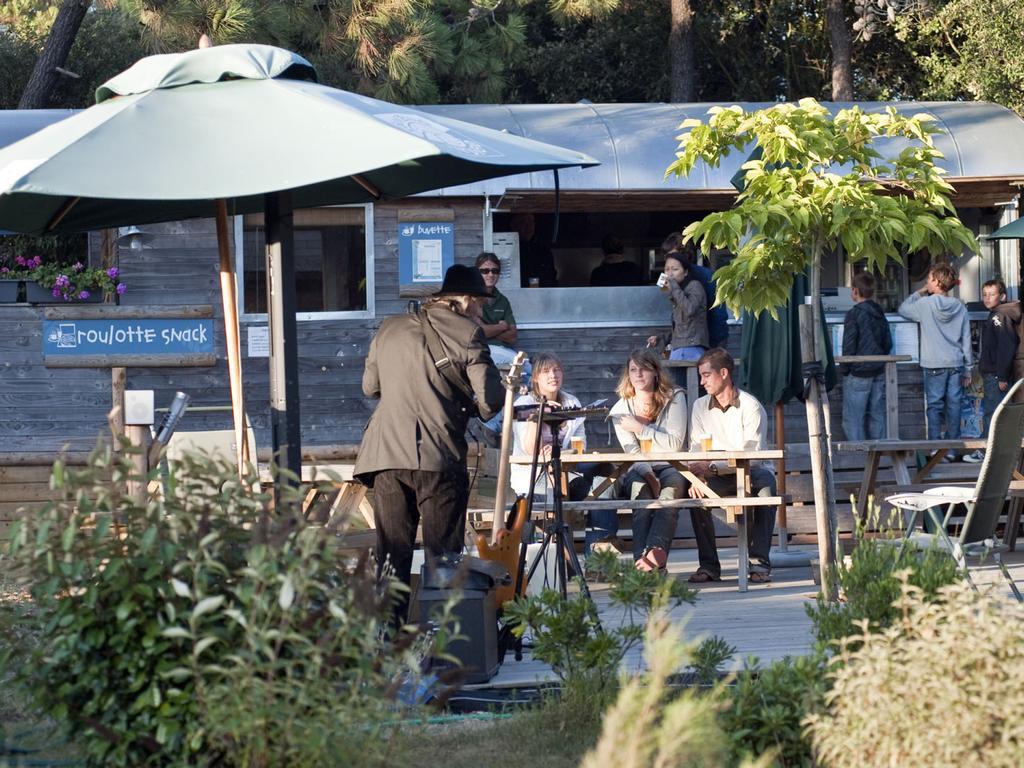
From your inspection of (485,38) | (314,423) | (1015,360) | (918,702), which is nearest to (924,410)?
(1015,360)

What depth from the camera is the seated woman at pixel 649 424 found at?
A: 7844 millimetres

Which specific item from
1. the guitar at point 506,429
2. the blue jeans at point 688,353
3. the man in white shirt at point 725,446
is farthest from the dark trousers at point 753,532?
the blue jeans at point 688,353

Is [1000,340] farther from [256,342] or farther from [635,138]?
[256,342]

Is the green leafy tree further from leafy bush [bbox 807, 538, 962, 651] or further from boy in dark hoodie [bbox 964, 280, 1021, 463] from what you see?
boy in dark hoodie [bbox 964, 280, 1021, 463]

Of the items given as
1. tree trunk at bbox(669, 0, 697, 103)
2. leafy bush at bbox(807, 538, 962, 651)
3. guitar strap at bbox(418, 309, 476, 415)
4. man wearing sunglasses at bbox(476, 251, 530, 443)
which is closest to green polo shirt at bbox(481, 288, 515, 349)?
man wearing sunglasses at bbox(476, 251, 530, 443)

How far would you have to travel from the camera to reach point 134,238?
10.6 metres

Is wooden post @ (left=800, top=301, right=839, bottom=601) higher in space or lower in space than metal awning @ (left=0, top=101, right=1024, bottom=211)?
lower

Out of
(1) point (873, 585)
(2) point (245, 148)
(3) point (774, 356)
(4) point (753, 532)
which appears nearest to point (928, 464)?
(3) point (774, 356)

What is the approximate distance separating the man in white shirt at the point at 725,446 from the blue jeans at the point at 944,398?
390cm

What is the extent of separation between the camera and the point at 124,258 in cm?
1065

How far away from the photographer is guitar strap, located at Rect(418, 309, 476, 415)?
17.8 feet

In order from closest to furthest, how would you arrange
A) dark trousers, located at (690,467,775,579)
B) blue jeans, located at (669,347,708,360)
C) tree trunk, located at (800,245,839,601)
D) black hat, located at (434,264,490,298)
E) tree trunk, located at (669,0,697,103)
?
black hat, located at (434,264,490,298) < tree trunk, located at (800,245,839,601) < dark trousers, located at (690,467,775,579) < blue jeans, located at (669,347,708,360) < tree trunk, located at (669,0,697,103)

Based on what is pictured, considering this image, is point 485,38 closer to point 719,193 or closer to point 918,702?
point 719,193

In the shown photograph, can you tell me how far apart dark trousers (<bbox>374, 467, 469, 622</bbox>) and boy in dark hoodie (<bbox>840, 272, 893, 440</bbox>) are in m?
6.05
